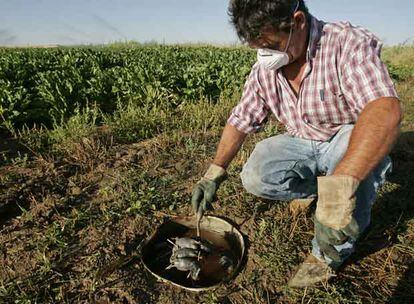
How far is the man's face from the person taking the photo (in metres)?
2.00

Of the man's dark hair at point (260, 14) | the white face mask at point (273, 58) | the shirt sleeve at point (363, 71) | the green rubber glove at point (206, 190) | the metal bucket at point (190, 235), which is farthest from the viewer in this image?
the green rubber glove at point (206, 190)

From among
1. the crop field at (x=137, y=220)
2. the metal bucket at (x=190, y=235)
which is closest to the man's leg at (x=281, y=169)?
the crop field at (x=137, y=220)

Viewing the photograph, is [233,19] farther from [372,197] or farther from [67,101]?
[67,101]

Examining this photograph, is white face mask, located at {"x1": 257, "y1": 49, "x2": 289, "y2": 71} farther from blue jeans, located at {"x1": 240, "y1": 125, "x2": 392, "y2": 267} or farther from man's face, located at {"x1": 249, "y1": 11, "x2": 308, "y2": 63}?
blue jeans, located at {"x1": 240, "y1": 125, "x2": 392, "y2": 267}

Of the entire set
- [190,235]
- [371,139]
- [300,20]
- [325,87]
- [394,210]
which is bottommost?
[190,235]

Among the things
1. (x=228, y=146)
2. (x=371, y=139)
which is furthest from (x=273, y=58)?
(x=371, y=139)

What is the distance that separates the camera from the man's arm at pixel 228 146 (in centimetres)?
248

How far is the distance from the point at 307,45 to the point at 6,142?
3273mm

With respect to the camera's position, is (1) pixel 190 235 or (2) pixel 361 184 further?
(1) pixel 190 235

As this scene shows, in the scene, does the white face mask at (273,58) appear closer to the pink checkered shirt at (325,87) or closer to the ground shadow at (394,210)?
the pink checkered shirt at (325,87)

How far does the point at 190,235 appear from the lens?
Result: 8.91ft

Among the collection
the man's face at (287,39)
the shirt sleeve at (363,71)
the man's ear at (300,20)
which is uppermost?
the man's ear at (300,20)

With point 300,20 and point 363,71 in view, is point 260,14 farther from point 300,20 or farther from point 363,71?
point 363,71

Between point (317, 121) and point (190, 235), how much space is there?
3.98 ft
